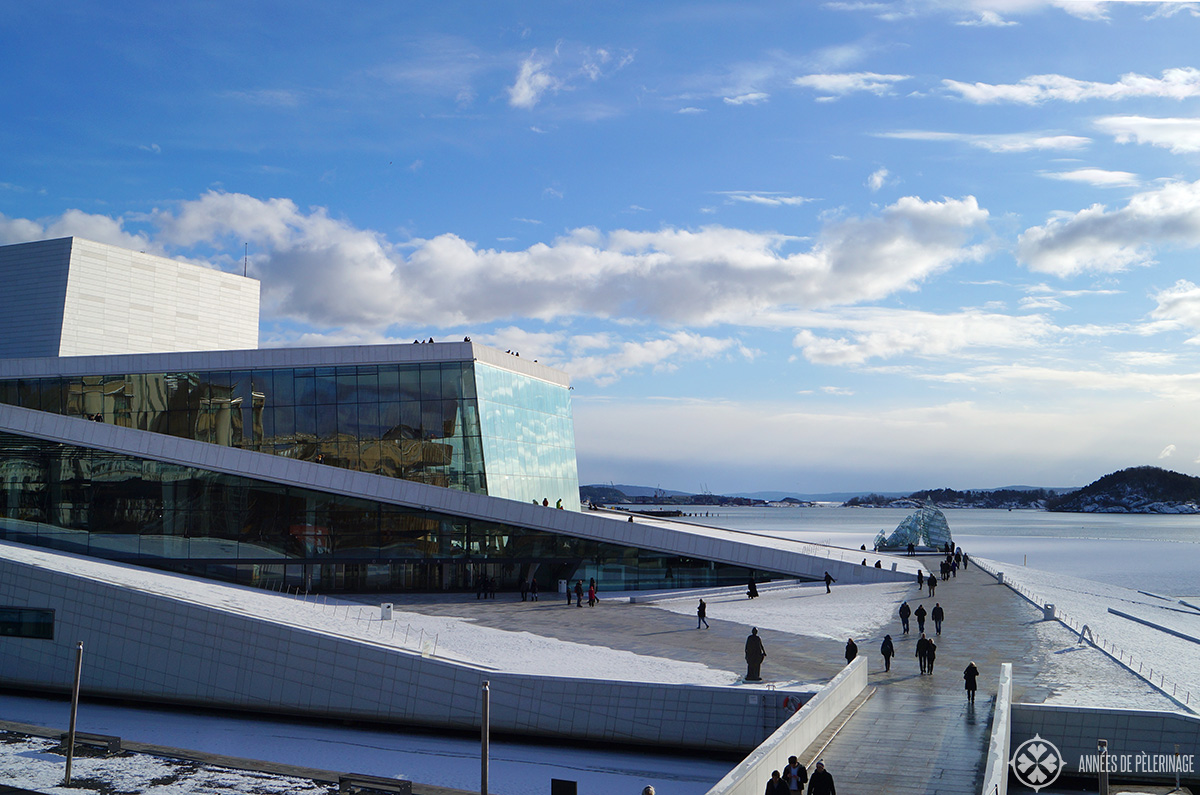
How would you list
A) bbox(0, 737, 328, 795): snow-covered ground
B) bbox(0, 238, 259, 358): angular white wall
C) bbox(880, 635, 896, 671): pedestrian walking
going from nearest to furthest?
bbox(0, 737, 328, 795): snow-covered ground, bbox(880, 635, 896, 671): pedestrian walking, bbox(0, 238, 259, 358): angular white wall

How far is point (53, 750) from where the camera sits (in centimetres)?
1897

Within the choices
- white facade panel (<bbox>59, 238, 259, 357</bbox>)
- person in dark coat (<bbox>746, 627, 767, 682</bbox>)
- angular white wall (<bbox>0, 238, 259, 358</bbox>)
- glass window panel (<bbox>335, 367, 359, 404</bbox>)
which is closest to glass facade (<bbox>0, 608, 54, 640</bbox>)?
glass window panel (<bbox>335, 367, 359, 404</bbox>)

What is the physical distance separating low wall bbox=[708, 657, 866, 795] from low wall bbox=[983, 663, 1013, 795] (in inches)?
105

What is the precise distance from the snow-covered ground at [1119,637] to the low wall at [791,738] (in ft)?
15.5

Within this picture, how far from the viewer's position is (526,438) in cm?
4056

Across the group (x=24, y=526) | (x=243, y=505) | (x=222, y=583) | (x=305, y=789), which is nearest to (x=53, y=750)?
(x=305, y=789)

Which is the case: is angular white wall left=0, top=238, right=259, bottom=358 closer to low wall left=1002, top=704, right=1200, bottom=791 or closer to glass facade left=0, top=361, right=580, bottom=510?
glass facade left=0, top=361, right=580, bottom=510

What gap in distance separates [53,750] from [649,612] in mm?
18141

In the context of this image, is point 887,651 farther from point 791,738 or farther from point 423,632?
point 423,632

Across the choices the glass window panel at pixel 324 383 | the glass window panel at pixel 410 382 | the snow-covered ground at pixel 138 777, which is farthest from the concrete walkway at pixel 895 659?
the snow-covered ground at pixel 138 777

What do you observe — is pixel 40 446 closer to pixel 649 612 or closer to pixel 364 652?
pixel 364 652

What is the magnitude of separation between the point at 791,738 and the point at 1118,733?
25.6 feet

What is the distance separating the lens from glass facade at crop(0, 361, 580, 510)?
120ft

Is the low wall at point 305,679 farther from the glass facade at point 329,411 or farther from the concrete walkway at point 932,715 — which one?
the glass facade at point 329,411
